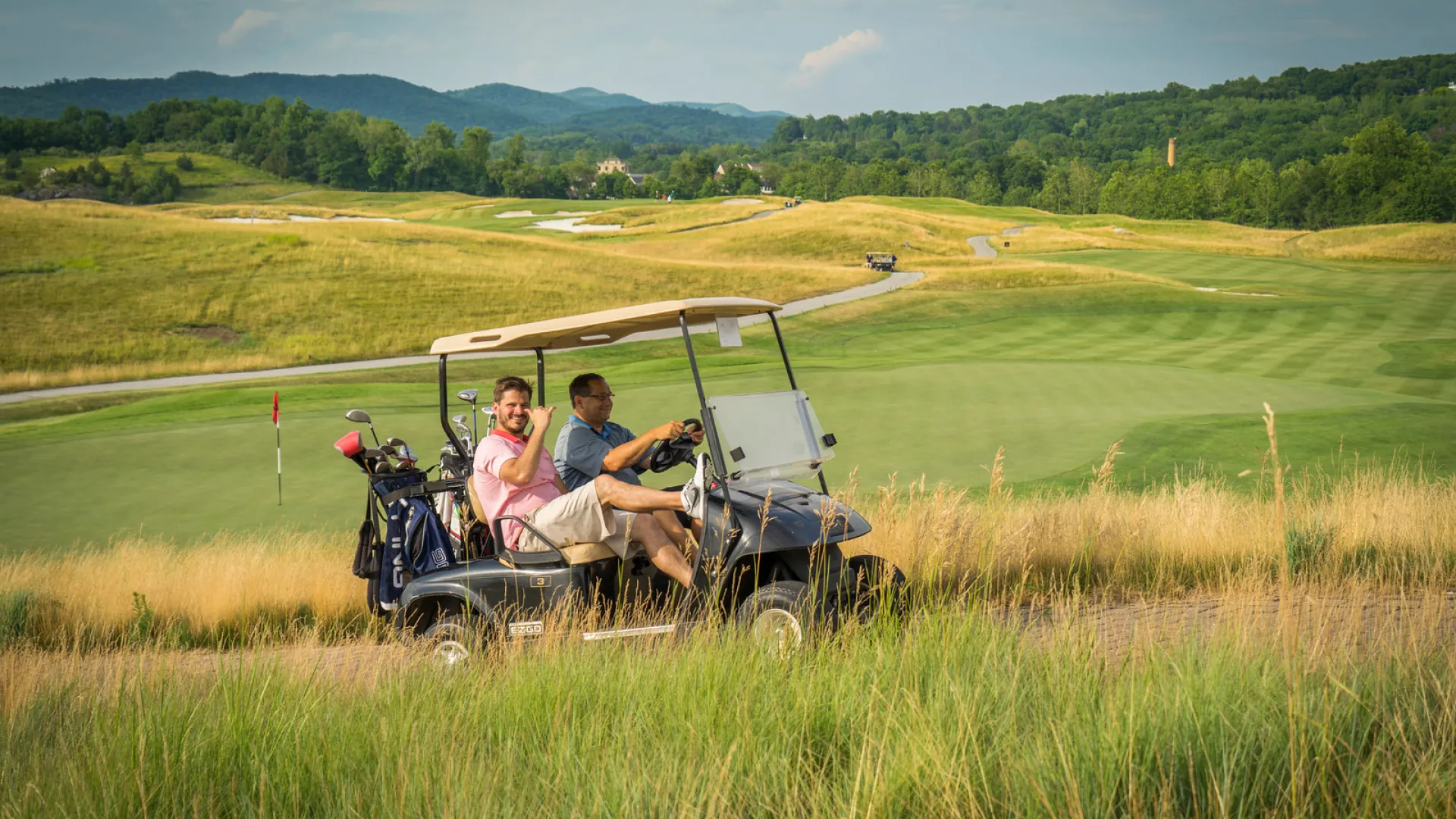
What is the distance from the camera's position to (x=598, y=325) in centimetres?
503

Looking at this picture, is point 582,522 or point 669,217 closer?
point 582,522

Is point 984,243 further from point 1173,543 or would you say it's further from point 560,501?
point 560,501

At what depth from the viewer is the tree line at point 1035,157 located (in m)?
85.2

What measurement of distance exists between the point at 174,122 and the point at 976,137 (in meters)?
A: 108

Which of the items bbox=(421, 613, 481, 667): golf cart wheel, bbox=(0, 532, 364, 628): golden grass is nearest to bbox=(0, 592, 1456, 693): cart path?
bbox=(421, 613, 481, 667): golf cart wheel

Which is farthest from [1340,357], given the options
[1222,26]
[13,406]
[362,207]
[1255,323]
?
[1222,26]

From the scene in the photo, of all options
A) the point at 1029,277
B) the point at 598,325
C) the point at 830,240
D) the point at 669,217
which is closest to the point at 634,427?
the point at 598,325

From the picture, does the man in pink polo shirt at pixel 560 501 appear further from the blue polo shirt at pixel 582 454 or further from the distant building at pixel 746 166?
the distant building at pixel 746 166

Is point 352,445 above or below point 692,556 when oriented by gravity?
above

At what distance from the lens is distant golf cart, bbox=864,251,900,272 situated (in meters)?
44.5

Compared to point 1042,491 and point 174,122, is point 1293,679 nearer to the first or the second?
point 1042,491

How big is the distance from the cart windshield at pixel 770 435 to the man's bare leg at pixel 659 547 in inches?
18.0

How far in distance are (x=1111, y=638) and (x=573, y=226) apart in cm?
7066

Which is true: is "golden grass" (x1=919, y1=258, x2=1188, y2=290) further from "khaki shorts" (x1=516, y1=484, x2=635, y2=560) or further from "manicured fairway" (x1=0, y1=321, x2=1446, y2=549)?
"khaki shorts" (x1=516, y1=484, x2=635, y2=560)
